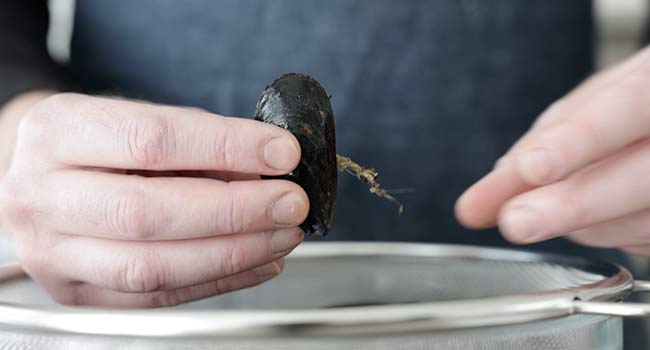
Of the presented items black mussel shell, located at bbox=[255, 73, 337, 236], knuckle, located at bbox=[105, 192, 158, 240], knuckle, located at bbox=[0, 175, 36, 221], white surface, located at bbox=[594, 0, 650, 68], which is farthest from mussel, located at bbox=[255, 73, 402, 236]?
white surface, located at bbox=[594, 0, 650, 68]

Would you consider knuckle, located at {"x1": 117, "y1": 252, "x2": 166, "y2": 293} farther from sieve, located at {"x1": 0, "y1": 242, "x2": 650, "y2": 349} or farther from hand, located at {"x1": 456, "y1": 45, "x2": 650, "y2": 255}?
hand, located at {"x1": 456, "y1": 45, "x2": 650, "y2": 255}

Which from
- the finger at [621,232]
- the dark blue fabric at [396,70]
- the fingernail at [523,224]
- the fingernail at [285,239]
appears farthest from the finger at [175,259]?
the dark blue fabric at [396,70]

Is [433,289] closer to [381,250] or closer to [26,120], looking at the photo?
[381,250]

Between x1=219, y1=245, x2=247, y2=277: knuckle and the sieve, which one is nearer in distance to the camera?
the sieve

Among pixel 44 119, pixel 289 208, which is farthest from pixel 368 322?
pixel 44 119

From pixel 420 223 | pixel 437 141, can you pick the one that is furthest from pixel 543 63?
pixel 420 223

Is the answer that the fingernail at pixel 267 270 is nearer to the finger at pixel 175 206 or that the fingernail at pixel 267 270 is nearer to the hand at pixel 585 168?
the finger at pixel 175 206
